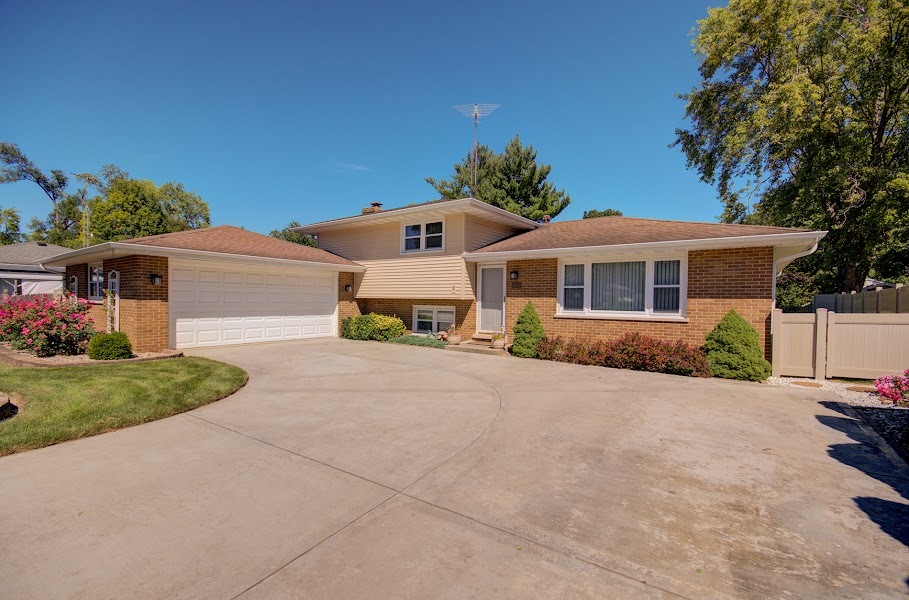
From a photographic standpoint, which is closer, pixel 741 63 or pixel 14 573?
pixel 14 573

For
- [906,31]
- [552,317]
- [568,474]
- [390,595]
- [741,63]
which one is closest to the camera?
[390,595]

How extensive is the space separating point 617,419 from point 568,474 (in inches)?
Result: 83.4

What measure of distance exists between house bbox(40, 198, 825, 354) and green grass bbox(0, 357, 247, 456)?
3370 millimetres

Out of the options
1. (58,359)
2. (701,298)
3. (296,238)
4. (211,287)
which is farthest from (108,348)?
(296,238)

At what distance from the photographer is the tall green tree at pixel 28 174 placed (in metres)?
39.2

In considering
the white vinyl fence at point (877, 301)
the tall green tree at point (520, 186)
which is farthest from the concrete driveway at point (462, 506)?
the tall green tree at point (520, 186)

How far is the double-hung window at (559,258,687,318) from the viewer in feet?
33.3

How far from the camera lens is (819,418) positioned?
586 cm

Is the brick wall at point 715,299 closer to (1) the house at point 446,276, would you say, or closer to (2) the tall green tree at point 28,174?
(1) the house at point 446,276

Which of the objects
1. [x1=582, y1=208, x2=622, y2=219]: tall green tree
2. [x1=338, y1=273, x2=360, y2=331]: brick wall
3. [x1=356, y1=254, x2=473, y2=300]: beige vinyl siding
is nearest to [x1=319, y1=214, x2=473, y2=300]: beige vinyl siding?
[x1=356, y1=254, x2=473, y2=300]: beige vinyl siding

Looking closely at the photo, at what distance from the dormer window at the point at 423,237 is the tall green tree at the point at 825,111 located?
12.1m

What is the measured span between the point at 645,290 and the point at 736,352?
252cm

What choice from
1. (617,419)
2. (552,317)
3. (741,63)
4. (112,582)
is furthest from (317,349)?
(741,63)

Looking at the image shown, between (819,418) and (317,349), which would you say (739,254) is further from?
(317,349)
